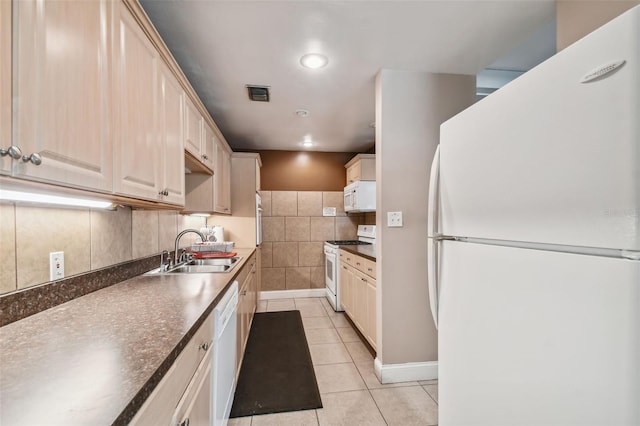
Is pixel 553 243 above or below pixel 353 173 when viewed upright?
below

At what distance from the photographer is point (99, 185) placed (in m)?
1.01

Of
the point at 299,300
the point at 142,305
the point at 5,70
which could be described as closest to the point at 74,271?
the point at 142,305

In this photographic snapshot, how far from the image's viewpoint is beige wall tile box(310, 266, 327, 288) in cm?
462

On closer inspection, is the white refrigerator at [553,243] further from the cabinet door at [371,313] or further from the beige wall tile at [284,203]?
the beige wall tile at [284,203]

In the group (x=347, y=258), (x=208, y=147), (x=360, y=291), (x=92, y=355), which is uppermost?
(x=208, y=147)

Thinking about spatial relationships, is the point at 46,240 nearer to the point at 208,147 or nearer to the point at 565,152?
the point at 208,147

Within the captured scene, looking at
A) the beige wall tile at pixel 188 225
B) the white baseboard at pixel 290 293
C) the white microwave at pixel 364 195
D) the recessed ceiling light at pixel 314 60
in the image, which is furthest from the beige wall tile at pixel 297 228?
the recessed ceiling light at pixel 314 60

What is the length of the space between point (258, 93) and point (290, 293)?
3107 millimetres

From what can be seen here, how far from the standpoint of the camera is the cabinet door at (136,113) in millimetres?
1136

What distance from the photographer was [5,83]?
2.23ft

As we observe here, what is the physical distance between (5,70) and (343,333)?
3.14 meters

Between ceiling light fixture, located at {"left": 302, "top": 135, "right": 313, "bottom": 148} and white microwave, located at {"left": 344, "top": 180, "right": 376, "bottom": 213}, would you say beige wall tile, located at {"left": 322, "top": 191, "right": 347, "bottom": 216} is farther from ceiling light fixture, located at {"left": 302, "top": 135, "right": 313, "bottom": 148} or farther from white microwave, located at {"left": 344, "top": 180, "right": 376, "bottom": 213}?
ceiling light fixture, located at {"left": 302, "top": 135, "right": 313, "bottom": 148}

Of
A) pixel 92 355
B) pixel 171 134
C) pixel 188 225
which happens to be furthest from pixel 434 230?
pixel 188 225

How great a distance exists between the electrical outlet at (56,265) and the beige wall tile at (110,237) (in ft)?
0.69
